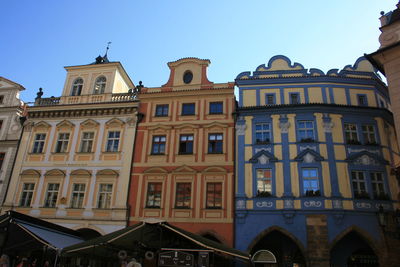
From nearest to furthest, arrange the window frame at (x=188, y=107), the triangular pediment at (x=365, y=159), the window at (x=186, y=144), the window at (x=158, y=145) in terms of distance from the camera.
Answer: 1. the triangular pediment at (x=365, y=159)
2. the window at (x=186, y=144)
3. the window at (x=158, y=145)
4. the window frame at (x=188, y=107)

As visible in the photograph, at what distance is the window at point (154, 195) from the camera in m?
21.3

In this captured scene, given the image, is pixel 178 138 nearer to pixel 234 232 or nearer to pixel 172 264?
pixel 234 232

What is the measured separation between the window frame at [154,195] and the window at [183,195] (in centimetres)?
A: 114

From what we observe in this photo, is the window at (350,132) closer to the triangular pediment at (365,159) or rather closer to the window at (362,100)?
the triangular pediment at (365,159)

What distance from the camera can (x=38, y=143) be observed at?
24672mm

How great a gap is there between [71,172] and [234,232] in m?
11.6

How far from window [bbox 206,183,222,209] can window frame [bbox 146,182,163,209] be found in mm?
3089

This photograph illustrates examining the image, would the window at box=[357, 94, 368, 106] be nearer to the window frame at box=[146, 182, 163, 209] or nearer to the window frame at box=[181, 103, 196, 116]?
the window frame at box=[181, 103, 196, 116]

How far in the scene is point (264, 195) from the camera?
779 inches

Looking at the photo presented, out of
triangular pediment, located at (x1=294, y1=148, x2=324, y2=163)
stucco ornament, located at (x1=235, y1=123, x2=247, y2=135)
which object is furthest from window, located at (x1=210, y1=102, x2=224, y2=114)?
triangular pediment, located at (x1=294, y1=148, x2=324, y2=163)

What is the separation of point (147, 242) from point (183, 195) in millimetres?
7861

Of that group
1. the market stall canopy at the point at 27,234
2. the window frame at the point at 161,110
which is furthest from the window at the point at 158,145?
the market stall canopy at the point at 27,234

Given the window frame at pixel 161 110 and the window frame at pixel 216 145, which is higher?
the window frame at pixel 161 110

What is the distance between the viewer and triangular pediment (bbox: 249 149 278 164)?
20594 millimetres
